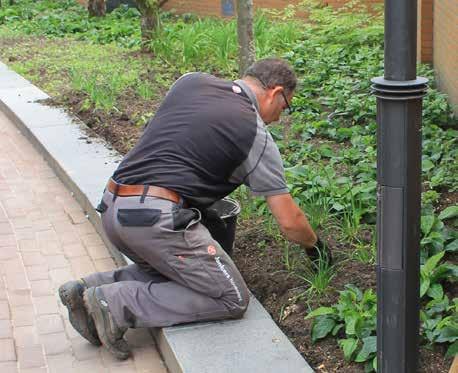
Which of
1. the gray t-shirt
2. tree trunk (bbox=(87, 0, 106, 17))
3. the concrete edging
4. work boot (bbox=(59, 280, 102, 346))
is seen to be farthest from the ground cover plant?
tree trunk (bbox=(87, 0, 106, 17))

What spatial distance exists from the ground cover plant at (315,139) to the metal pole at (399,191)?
1.58 feet

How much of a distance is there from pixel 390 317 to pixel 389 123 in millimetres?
726

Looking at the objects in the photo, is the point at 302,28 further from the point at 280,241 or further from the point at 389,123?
the point at 389,123

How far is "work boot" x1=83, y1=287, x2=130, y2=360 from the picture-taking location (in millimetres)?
4414

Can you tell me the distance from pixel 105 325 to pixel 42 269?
130 centimetres

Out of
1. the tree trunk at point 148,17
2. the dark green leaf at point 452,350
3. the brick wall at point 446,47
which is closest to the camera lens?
the dark green leaf at point 452,350

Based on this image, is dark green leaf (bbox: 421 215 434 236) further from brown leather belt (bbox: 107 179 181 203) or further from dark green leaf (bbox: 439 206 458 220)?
brown leather belt (bbox: 107 179 181 203)

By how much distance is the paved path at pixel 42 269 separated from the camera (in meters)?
4.48

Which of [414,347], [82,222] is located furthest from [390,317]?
[82,222]

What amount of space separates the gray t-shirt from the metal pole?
3.73 ft

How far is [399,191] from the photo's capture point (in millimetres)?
3227

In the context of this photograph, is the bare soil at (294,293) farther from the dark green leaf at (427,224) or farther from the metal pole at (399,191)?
the metal pole at (399,191)

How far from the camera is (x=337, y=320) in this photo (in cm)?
427

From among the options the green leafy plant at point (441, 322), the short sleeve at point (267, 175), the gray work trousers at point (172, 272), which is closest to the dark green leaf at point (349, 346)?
the green leafy plant at point (441, 322)
